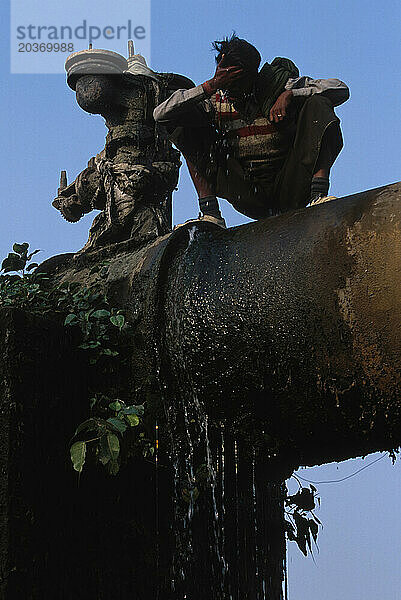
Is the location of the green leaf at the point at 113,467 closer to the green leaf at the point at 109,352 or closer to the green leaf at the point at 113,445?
the green leaf at the point at 113,445

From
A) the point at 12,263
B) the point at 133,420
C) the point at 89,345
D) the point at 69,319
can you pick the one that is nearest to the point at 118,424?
the point at 133,420

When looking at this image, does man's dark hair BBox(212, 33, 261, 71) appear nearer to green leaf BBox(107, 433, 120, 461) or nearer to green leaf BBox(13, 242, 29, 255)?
green leaf BBox(13, 242, 29, 255)

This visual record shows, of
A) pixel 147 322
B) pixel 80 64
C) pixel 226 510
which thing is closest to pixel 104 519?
pixel 226 510

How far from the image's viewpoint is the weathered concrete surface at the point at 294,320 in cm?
328

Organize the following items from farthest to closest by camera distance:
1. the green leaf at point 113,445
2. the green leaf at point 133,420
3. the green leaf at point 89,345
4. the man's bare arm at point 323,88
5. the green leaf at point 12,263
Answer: the green leaf at point 12,263, the man's bare arm at point 323,88, the green leaf at point 89,345, the green leaf at point 133,420, the green leaf at point 113,445

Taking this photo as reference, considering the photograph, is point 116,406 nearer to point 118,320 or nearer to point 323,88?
point 118,320

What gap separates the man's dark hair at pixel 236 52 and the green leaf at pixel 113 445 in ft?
7.08

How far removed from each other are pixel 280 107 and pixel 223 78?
350mm

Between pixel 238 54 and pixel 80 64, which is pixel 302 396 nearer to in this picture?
pixel 238 54

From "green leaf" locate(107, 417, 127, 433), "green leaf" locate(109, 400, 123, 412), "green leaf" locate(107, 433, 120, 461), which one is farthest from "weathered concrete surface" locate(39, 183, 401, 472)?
"green leaf" locate(107, 433, 120, 461)

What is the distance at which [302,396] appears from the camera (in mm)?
3486

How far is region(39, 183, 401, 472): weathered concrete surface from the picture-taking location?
328 cm

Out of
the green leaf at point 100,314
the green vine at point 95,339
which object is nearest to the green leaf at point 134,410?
the green vine at point 95,339

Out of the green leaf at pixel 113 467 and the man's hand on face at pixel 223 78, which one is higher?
the man's hand on face at pixel 223 78
